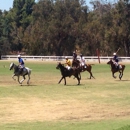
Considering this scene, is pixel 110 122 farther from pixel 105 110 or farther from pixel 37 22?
pixel 37 22

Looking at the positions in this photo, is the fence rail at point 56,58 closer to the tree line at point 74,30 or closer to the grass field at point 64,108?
the tree line at point 74,30

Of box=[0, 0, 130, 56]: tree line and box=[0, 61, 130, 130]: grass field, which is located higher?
box=[0, 0, 130, 56]: tree line

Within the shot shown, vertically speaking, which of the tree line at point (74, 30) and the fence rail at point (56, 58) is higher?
the tree line at point (74, 30)

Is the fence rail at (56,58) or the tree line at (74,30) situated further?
the tree line at (74,30)

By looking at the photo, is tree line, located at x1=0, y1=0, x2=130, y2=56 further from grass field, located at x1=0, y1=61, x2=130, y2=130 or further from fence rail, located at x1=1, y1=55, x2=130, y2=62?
grass field, located at x1=0, y1=61, x2=130, y2=130

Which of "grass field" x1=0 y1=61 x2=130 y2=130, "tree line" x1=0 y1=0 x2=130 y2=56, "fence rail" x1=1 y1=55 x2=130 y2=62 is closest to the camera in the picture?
"grass field" x1=0 y1=61 x2=130 y2=130

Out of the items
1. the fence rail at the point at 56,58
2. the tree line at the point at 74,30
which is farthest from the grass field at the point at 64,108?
the tree line at the point at 74,30

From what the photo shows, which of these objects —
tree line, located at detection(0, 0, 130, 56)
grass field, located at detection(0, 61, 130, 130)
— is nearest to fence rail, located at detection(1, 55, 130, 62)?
tree line, located at detection(0, 0, 130, 56)

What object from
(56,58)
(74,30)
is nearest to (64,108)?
(56,58)

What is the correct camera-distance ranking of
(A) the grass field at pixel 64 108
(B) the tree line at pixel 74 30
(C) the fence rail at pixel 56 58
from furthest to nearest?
(B) the tree line at pixel 74 30, (C) the fence rail at pixel 56 58, (A) the grass field at pixel 64 108

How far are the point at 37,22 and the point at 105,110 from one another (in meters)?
77.1

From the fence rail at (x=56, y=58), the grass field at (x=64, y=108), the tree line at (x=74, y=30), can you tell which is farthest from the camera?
the tree line at (x=74, y=30)

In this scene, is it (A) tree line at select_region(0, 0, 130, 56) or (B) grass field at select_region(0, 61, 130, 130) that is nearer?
(B) grass field at select_region(0, 61, 130, 130)

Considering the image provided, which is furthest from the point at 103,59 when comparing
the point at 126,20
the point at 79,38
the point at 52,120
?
the point at 52,120
